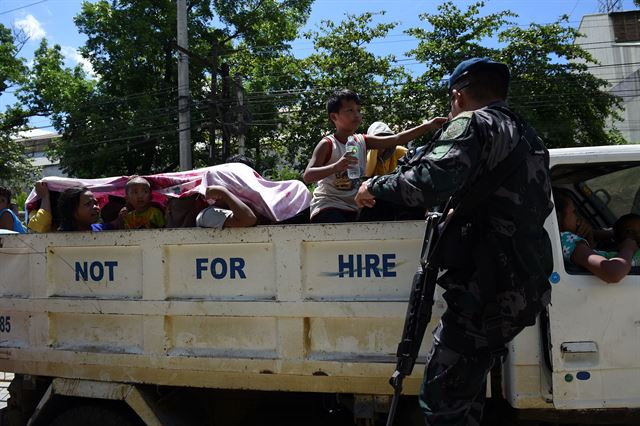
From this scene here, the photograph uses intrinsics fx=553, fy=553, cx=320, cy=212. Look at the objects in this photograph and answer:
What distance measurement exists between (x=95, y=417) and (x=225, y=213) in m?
1.25

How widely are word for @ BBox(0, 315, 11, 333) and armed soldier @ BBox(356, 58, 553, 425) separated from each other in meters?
2.24

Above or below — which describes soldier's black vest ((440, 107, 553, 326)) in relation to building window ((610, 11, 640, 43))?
below

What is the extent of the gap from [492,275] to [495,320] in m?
0.16

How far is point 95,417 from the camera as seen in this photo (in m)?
2.79

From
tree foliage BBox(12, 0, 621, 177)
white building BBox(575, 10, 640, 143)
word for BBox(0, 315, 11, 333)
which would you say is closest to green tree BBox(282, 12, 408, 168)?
tree foliage BBox(12, 0, 621, 177)

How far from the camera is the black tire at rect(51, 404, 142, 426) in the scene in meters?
2.77

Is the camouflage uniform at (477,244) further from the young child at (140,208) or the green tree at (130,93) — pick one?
the green tree at (130,93)

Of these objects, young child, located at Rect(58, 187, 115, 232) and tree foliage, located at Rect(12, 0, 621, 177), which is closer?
young child, located at Rect(58, 187, 115, 232)

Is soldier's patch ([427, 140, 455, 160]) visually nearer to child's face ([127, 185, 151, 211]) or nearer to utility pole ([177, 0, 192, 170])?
child's face ([127, 185, 151, 211])

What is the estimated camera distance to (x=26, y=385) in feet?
9.98

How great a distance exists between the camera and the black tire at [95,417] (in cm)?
277

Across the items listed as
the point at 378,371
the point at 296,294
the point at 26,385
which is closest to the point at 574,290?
the point at 378,371

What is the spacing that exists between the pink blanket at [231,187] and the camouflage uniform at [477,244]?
969mm

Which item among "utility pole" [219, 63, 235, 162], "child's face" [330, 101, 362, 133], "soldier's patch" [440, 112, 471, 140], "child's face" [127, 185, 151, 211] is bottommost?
"child's face" [127, 185, 151, 211]
